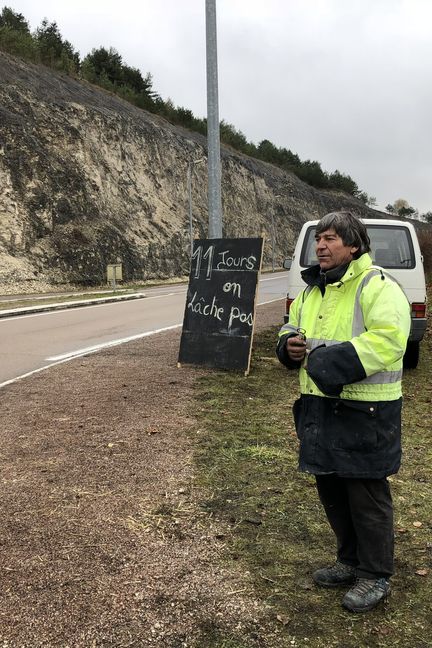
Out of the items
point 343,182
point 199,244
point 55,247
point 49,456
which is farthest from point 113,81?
point 49,456

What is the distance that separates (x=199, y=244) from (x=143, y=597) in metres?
6.27

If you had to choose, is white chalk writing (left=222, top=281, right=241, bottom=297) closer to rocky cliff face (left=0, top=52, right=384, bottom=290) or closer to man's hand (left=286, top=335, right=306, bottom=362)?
man's hand (left=286, top=335, right=306, bottom=362)

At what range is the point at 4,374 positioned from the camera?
337 inches

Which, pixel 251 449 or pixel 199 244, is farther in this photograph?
pixel 199 244

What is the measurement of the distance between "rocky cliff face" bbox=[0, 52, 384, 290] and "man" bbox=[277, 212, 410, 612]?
91.8 feet

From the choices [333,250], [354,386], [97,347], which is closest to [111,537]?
[354,386]

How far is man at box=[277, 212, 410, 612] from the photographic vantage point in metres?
2.52

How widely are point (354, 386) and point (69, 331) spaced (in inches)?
459

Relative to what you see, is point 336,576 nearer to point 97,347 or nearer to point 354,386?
point 354,386

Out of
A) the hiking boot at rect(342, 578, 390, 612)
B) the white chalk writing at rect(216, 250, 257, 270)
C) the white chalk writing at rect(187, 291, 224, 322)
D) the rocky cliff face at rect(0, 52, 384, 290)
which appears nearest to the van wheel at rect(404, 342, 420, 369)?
the white chalk writing at rect(216, 250, 257, 270)

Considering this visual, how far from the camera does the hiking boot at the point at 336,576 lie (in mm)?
2910

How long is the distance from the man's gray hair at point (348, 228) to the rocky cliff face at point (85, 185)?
2800 cm

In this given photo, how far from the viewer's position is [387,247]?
8023 mm

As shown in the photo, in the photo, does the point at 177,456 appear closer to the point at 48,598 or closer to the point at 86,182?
the point at 48,598
